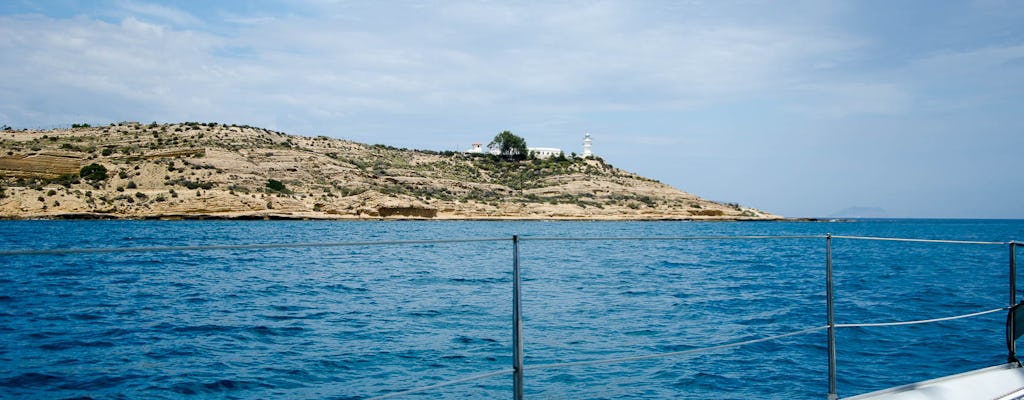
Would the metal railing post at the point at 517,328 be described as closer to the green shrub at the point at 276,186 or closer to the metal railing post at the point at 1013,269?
the metal railing post at the point at 1013,269

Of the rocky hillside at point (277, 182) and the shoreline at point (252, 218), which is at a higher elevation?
the rocky hillside at point (277, 182)

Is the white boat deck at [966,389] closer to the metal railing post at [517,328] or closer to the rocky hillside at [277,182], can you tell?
the metal railing post at [517,328]

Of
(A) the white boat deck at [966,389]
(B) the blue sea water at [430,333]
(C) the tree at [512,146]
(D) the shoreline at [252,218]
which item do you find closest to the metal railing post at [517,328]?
(B) the blue sea water at [430,333]

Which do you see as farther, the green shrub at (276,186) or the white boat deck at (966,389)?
the green shrub at (276,186)

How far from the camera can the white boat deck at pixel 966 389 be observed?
351cm

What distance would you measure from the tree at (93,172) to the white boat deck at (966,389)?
61035mm

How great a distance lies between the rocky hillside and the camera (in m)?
51.9

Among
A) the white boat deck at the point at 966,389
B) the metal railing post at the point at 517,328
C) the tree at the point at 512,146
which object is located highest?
the tree at the point at 512,146

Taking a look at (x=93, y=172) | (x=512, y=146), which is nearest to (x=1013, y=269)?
(x=93, y=172)

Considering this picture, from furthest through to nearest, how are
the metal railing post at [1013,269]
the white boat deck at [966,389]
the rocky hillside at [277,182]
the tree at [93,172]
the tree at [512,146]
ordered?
the tree at [512,146], the tree at [93,172], the rocky hillside at [277,182], the metal railing post at [1013,269], the white boat deck at [966,389]

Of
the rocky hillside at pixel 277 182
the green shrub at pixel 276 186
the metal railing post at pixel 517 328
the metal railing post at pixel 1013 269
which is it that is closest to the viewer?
the metal railing post at pixel 517 328

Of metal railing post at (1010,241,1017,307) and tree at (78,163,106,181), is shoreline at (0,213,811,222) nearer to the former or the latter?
tree at (78,163,106,181)

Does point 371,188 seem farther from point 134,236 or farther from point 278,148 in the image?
point 134,236

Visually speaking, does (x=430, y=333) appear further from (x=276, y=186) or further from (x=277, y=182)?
(x=277, y=182)
